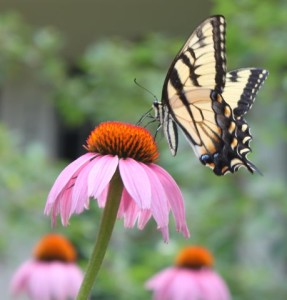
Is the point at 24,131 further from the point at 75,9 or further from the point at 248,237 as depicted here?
the point at 248,237

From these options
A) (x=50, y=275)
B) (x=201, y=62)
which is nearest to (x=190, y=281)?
(x=50, y=275)

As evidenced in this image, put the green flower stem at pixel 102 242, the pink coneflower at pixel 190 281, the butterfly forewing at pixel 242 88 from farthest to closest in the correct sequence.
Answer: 1. the pink coneflower at pixel 190 281
2. the butterfly forewing at pixel 242 88
3. the green flower stem at pixel 102 242

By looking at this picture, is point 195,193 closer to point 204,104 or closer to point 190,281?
point 190,281

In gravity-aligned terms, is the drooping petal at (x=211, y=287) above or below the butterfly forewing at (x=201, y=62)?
below

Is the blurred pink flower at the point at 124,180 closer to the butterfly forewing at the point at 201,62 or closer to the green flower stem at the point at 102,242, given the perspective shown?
the green flower stem at the point at 102,242

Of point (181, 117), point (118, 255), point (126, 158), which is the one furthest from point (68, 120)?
point (126, 158)

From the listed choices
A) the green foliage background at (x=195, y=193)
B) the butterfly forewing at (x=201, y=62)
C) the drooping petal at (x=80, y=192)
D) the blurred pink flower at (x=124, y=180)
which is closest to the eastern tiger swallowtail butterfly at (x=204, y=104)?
the butterfly forewing at (x=201, y=62)
